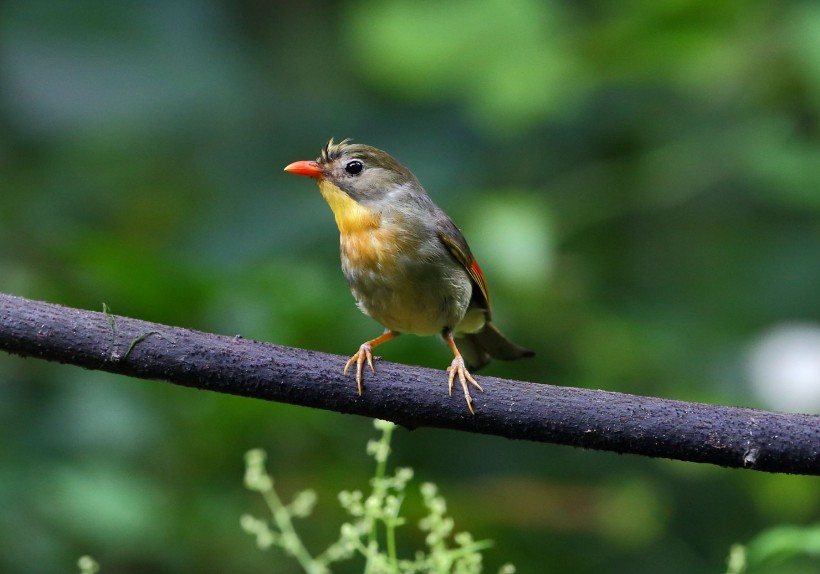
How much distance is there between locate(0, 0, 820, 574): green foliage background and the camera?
4.33 meters

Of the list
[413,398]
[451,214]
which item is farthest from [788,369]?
[413,398]

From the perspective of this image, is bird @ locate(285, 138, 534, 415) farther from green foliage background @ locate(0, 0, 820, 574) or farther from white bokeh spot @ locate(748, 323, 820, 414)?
white bokeh spot @ locate(748, 323, 820, 414)

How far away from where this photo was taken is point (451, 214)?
5.11 m

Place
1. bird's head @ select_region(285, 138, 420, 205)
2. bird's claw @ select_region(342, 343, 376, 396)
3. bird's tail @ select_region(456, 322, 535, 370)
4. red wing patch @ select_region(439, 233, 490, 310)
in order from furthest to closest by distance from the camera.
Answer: bird's tail @ select_region(456, 322, 535, 370) → bird's head @ select_region(285, 138, 420, 205) → red wing patch @ select_region(439, 233, 490, 310) → bird's claw @ select_region(342, 343, 376, 396)

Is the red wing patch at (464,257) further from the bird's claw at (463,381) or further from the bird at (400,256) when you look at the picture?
the bird's claw at (463,381)

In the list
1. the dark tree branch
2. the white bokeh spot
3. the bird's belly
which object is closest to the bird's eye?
the bird's belly

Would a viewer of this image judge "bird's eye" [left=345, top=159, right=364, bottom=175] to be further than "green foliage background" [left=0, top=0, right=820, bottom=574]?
No

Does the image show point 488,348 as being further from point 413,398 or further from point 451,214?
point 413,398

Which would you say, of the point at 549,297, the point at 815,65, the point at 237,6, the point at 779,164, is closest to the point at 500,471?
the point at 549,297

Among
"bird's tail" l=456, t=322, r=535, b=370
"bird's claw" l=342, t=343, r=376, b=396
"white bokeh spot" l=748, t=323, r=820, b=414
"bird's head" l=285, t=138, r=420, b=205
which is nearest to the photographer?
"bird's claw" l=342, t=343, r=376, b=396

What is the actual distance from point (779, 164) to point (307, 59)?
3.32 meters

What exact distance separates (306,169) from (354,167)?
0.19 m

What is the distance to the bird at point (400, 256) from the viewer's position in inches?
151

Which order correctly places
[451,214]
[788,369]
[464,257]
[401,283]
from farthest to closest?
[451,214]
[788,369]
[464,257]
[401,283]
